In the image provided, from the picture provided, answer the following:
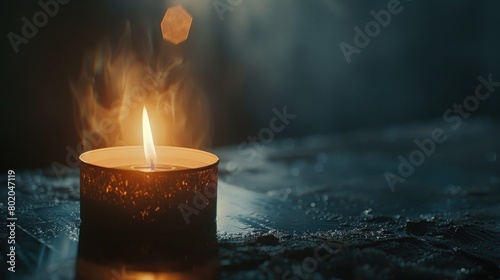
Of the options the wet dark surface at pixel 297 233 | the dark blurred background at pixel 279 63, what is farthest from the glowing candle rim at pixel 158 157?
the dark blurred background at pixel 279 63

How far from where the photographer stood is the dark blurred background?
2.94m

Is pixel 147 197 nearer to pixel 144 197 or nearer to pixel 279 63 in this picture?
pixel 144 197

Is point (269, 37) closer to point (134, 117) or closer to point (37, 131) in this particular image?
point (134, 117)

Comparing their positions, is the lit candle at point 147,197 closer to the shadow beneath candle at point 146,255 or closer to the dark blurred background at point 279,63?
the shadow beneath candle at point 146,255

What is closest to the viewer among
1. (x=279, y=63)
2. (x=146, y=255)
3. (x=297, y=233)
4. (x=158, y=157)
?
(x=146, y=255)

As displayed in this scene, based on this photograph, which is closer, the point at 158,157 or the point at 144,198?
the point at 144,198

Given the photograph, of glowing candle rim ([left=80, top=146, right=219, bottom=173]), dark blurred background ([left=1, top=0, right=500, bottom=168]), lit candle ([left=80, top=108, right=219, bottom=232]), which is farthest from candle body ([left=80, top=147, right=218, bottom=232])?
dark blurred background ([left=1, top=0, right=500, bottom=168])

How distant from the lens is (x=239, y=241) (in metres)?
0.87

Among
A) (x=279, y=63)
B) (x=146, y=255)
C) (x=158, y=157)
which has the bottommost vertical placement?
(x=146, y=255)

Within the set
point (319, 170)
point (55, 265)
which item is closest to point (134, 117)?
point (319, 170)

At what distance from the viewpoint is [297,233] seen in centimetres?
93

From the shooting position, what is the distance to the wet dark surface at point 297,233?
2.48 feet

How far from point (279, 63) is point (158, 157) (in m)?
2.73

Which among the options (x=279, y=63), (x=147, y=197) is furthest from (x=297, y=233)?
(x=279, y=63)
